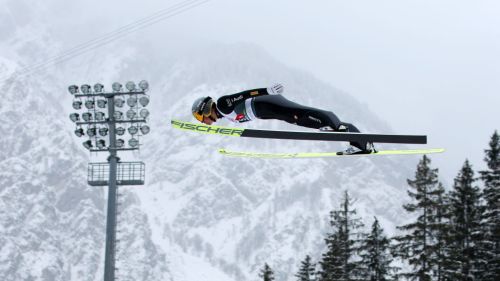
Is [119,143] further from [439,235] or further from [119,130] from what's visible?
[439,235]

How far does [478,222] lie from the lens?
2478 cm

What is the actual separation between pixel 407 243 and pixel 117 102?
11.8 meters

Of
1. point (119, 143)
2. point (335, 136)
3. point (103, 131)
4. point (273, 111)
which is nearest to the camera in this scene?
point (335, 136)

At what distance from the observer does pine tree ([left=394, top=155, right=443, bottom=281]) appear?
25.0m

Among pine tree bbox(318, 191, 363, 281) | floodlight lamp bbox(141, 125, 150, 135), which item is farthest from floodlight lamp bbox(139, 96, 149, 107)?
pine tree bbox(318, 191, 363, 281)

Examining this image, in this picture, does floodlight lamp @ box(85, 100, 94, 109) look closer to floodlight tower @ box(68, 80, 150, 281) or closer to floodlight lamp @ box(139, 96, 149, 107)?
floodlight tower @ box(68, 80, 150, 281)

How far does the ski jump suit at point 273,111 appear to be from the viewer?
13281 millimetres

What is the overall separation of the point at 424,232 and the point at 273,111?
13527mm

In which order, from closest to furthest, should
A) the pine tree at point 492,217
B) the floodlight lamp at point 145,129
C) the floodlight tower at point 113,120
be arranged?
the pine tree at point 492,217
the floodlight tower at point 113,120
the floodlight lamp at point 145,129

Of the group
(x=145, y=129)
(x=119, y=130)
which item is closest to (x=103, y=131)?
(x=119, y=130)

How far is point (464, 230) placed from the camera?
24.4 metres

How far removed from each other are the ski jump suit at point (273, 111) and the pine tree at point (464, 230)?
11.5 m

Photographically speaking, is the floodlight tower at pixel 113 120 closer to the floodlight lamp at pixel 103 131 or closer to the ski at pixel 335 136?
the floodlight lamp at pixel 103 131

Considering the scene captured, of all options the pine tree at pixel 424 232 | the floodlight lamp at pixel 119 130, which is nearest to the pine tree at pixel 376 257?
the pine tree at pixel 424 232
